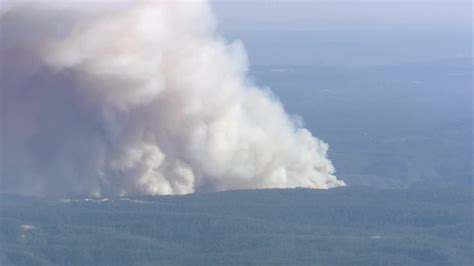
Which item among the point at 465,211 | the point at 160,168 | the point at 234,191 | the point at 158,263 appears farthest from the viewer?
the point at 160,168

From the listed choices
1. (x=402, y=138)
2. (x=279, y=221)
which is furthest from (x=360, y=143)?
(x=279, y=221)

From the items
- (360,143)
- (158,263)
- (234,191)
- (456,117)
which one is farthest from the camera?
(456,117)

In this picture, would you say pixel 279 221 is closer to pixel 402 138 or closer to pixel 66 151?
pixel 66 151

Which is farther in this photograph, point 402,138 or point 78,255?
point 402,138

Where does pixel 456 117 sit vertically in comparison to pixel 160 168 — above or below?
above

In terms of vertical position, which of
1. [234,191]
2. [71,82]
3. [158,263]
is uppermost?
[71,82]

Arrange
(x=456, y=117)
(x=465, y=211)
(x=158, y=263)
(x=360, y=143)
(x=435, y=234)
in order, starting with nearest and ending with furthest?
(x=158, y=263)
(x=435, y=234)
(x=465, y=211)
(x=360, y=143)
(x=456, y=117)

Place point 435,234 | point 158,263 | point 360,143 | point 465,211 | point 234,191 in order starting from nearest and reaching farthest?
point 158,263, point 435,234, point 465,211, point 234,191, point 360,143

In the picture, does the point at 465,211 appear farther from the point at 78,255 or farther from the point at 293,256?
the point at 78,255

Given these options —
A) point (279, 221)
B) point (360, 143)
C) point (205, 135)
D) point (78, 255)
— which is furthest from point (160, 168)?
point (360, 143)
